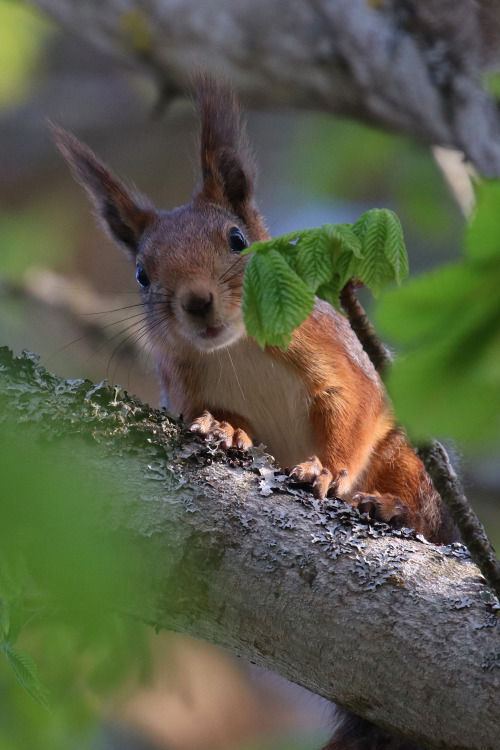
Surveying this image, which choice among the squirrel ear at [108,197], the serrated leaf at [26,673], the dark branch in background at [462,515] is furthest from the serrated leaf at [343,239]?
the squirrel ear at [108,197]

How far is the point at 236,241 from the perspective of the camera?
2857 millimetres

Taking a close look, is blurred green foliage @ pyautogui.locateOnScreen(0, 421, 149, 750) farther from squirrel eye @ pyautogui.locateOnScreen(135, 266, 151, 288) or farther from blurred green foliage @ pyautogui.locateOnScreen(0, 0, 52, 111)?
blurred green foliage @ pyautogui.locateOnScreen(0, 0, 52, 111)

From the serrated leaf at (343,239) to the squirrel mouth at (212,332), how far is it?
1.38 metres

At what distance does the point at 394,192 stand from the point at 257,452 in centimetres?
471

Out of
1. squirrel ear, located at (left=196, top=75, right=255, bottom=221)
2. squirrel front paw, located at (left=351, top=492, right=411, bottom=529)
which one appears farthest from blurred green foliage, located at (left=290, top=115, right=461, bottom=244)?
squirrel front paw, located at (left=351, top=492, right=411, bottom=529)

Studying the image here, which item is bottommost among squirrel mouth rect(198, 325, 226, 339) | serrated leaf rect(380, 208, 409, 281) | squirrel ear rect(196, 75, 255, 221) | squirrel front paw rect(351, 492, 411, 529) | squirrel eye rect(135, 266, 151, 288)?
serrated leaf rect(380, 208, 409, 281)

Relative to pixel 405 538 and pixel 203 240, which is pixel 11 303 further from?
pixel 405 538

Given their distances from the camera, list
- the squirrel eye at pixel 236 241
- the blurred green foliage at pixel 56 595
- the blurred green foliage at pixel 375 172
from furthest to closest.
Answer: the blurred green foliage at pixel 375 172, the squirrel eye at pixel 236 241, the blurred green foliage at pixel 56 595

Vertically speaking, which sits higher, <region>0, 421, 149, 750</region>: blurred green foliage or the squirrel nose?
the squirrel nose

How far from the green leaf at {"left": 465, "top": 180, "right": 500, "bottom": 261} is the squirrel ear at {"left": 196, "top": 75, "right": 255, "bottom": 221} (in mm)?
2324

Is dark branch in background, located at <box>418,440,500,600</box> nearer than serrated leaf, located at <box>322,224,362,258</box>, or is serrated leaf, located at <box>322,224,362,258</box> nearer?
serrated leaf, located at <box>322,224,362,258</box>

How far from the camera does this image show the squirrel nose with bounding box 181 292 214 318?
2.57m

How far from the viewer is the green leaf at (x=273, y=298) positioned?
110cm

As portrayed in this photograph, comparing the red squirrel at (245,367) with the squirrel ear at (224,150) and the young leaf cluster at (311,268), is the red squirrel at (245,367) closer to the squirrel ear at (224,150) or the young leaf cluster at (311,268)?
the squirrel ear at (224,150)
